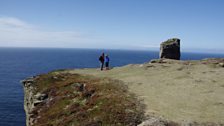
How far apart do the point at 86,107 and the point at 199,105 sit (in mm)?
11660

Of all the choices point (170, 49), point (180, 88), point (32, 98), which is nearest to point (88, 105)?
point (180, 88)

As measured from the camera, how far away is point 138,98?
29828 mm

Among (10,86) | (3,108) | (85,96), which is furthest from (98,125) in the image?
(10,86)

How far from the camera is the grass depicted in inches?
1003

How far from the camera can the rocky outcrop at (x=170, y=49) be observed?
61984mm

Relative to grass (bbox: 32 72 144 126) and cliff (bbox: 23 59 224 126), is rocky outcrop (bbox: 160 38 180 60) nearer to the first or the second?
cliff (bbox: 23 59 224 126)

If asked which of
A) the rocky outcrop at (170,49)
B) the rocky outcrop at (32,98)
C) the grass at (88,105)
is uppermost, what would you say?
the rocky outcrop at (170,49)

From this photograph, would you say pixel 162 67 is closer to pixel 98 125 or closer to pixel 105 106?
A: pixel 105 106

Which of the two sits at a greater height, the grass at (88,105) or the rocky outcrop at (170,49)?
the rocky outcrop at (170,49)

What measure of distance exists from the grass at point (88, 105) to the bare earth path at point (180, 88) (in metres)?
1.79

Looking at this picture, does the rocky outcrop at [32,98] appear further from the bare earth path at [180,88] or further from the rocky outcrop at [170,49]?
the rocky outcrop at [170,49]

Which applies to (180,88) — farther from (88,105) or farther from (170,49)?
(170,49)

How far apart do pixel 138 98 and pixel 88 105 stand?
5.50m

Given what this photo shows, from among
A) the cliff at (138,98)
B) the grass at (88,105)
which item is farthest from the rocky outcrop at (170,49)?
the grass at (88,105)
